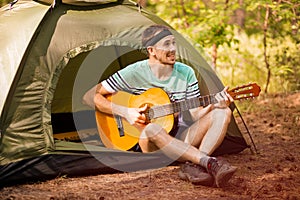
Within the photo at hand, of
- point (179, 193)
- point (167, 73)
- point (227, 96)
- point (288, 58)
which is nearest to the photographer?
point (179, 193)

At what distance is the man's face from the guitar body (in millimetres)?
243

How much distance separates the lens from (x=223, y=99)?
4.11 m

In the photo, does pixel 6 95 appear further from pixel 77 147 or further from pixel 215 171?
pixel 215 171

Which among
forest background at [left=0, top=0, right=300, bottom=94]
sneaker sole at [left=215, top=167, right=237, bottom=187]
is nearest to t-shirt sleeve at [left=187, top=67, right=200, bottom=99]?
sneaker sole at [left=215, top=167, right=237, bottom=187]

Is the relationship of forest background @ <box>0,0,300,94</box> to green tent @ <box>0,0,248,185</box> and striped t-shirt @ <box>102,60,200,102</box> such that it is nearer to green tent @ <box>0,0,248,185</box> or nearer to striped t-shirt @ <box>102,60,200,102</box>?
green tent @ <box>0,0,248,185</box>

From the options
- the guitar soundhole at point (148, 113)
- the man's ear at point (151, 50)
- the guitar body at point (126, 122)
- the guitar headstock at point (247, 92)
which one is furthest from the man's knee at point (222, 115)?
the man's ear at point (151, 50)

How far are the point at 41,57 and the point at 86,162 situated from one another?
33.8 inches

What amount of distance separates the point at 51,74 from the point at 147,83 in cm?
74

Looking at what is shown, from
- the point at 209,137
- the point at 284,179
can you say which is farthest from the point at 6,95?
the point at 284,179

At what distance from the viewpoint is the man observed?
412cm

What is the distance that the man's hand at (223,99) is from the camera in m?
4.05

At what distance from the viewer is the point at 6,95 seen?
13.3 ft

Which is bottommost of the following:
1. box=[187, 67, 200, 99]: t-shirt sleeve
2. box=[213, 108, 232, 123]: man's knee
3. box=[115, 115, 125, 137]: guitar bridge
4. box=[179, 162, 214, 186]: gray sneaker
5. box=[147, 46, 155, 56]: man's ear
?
box=[179, 162, 214, 186]: gray sneaker

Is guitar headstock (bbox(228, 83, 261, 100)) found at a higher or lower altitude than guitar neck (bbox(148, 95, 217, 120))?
higher
